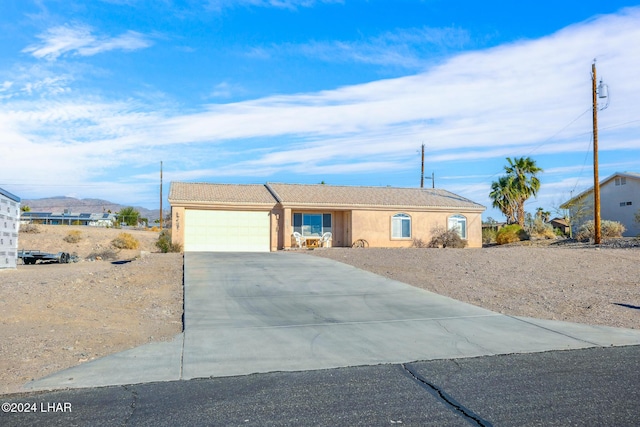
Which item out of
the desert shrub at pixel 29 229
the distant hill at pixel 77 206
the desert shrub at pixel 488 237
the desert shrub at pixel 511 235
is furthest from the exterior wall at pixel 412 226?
the distant hill at pixel 77 206

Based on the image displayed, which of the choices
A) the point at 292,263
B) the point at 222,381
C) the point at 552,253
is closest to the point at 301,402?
the point at 222,381

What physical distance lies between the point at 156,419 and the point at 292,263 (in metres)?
14.1

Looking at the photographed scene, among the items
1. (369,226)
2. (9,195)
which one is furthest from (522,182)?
(9,195)

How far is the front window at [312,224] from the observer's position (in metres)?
30.5

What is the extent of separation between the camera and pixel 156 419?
545cm

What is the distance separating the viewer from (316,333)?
963 centimetres

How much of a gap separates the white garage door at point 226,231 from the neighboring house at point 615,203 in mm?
20142

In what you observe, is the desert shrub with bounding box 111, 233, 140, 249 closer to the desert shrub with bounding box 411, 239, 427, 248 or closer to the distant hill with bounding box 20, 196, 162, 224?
the desert shrub with bounding box 411, 239, 427, 248

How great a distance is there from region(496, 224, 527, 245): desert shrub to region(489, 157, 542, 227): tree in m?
4.56

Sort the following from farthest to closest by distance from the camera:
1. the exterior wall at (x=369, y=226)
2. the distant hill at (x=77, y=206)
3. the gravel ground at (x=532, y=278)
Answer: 1. the distant hill at (x=77, y=206)
2. the exterior wall at (x=369, y=226)
3. the gravel ground at (x=532, y=278)

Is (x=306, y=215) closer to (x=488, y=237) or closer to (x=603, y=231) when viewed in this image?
(x=488, y=237)

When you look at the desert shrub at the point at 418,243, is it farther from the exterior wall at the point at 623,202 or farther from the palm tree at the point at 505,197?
the exterior wall at the point at 623,202

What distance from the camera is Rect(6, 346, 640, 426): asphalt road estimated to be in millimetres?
5453

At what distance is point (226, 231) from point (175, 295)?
15.3 m
